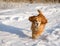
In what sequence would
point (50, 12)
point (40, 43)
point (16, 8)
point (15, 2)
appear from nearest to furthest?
point (40, 43), point (50, 12), point (16, 8), point (15, 2)

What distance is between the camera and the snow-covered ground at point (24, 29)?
14.4 ft

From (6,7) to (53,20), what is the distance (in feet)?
8.09

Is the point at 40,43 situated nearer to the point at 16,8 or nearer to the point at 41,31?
the point at 41,31

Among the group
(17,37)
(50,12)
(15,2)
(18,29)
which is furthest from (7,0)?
(17,37)

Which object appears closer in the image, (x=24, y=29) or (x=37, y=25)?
(x=37, y=25)

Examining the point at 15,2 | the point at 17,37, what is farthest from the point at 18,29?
the point at 15,2

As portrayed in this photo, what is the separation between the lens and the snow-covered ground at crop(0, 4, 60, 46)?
4391 mm

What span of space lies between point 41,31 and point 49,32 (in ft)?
1.78

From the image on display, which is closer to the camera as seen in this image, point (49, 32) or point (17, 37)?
point (17, 37)

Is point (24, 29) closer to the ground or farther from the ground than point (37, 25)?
closer to the ground

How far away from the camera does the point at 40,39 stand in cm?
452

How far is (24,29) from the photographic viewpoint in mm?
5262

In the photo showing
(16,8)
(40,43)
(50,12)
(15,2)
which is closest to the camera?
(40,43)

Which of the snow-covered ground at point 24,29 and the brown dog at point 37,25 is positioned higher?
the brown dog at point 37,25
